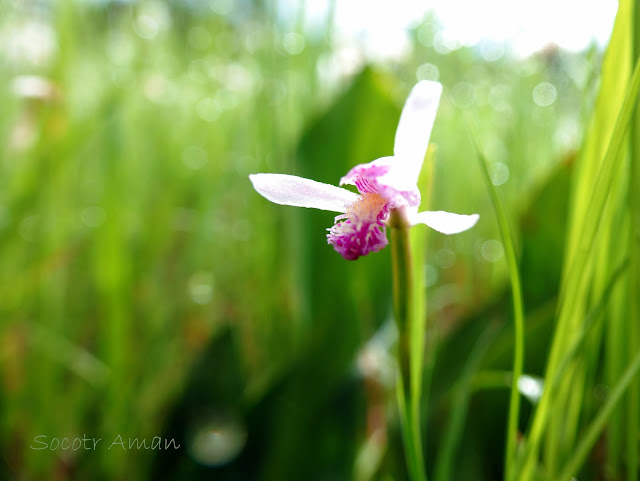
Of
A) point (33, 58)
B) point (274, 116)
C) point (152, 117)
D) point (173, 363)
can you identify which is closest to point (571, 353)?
point (274, 116)

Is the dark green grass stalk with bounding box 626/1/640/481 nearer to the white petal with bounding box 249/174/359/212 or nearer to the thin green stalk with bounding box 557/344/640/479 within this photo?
the thin green stalk with bounding box 557/344/640/479

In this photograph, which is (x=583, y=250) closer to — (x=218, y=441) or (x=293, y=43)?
(x=218, y=441)

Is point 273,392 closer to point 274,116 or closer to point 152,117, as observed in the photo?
point 274,116

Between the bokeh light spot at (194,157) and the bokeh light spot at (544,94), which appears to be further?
the bokeh light spot at (194,157)

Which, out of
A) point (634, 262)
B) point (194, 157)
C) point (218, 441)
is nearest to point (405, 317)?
point (634, 262)

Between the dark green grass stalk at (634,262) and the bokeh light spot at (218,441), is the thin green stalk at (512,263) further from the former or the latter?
the bokeh light spot at (218,441)

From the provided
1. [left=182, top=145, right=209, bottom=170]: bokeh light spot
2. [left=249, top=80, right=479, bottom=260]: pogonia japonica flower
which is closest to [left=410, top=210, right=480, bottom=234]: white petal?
[left=249, top=80, right=479, bottom=260]: pogonia japonica flower

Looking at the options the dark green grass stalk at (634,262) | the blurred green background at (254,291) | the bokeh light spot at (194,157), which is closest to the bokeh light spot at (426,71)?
the blurred green background at (254,291)
